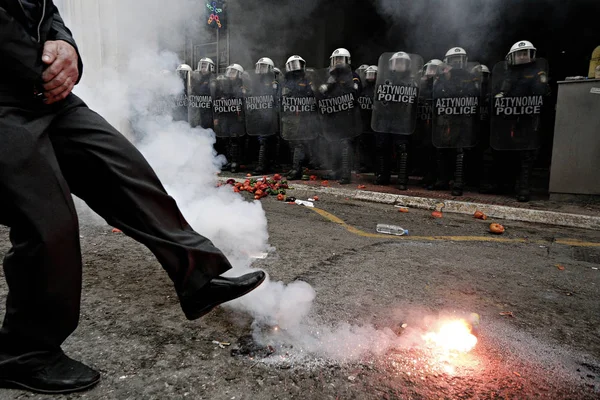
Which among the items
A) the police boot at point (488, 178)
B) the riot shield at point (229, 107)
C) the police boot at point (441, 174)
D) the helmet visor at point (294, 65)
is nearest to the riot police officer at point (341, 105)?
the helmet visor at point (294, 65)

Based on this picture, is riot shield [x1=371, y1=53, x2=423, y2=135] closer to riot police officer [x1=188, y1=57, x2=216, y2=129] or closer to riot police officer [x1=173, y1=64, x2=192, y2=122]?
riot police officer [x1=188, y1=57, x2=216, y2=129]

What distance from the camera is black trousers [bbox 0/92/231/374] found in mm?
1350

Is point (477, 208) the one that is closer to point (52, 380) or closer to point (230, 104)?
point (52, 380)

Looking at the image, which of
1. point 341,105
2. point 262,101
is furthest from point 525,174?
point 262,101

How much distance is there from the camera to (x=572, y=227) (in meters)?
4.75

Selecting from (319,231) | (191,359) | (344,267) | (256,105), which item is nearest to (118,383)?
(191,359)

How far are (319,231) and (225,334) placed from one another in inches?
89.8

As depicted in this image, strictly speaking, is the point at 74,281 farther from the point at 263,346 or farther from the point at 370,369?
the point at 370,369

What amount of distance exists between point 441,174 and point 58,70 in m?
6.10

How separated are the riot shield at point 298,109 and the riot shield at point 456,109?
2233 millimetres

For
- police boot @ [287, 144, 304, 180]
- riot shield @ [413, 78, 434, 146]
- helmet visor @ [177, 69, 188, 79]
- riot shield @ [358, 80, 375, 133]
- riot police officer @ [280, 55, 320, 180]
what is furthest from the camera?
helmet visor @ [177, 69, 188, 79]

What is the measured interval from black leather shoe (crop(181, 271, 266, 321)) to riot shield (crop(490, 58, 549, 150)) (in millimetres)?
5413

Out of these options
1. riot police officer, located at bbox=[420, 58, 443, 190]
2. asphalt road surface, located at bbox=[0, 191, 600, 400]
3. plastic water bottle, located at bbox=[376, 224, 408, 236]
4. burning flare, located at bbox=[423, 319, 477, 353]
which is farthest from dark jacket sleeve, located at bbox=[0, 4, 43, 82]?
riot police officer, located at bbox=[420, 58, 443, 190]

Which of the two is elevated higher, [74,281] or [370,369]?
[74,281]
